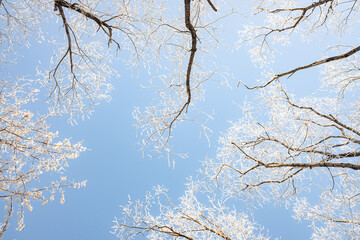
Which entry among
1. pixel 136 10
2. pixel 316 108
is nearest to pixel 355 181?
pixel 316 108

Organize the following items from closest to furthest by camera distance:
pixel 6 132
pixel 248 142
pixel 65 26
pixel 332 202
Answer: pixel 6 132
pixel 65 26
pixel 332 202
pixel 248 142

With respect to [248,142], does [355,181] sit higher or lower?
lower

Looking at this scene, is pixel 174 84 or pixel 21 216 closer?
pixel 21 216

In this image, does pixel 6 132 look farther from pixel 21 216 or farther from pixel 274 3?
pixel 274 3

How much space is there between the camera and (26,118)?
3.40 metres

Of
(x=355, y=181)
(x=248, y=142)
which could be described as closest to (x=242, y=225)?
(x=248, y=142)

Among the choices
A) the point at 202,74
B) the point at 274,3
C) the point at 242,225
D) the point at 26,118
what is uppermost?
the point at 274,3

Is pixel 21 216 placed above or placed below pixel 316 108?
below

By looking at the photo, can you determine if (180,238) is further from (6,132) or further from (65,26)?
(65,26)

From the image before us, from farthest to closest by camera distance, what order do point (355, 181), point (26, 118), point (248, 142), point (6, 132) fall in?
1. point (248, 142)
2. point (355, 181)
3. point (26, 118)
4. point (6, 132)

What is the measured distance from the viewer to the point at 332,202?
5.04 metres

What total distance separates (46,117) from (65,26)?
1.47 metres

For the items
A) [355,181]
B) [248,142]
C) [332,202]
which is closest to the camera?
[355,181]

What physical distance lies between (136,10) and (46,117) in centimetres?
212
